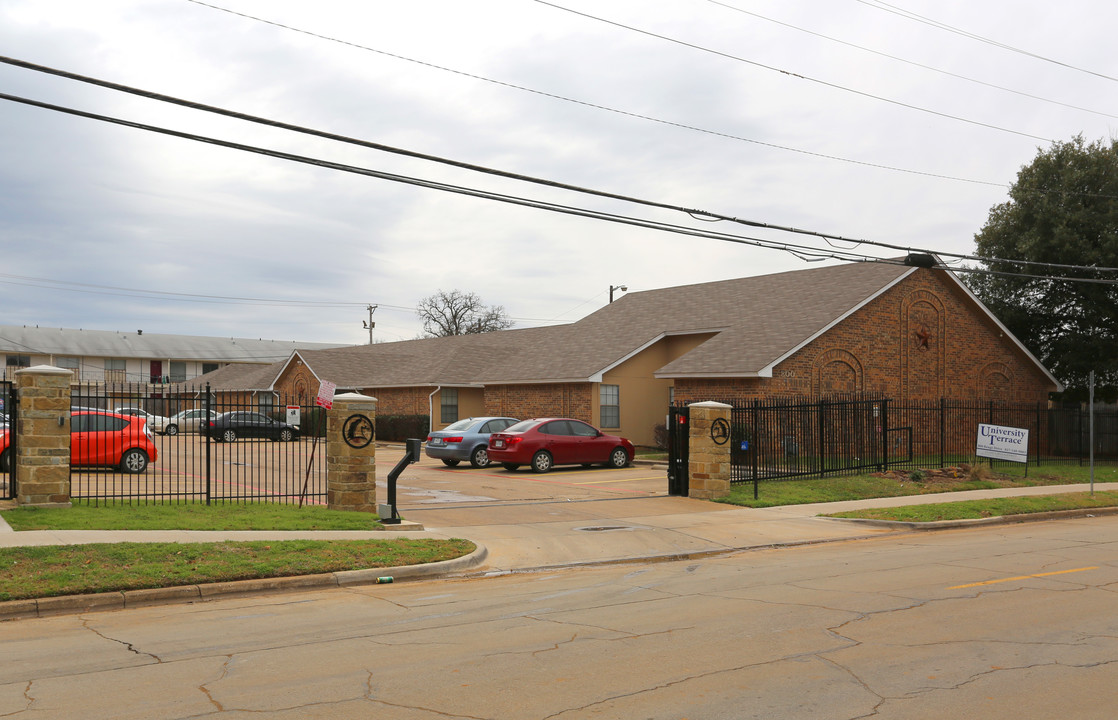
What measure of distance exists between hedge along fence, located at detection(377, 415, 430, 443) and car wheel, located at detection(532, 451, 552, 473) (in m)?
15.8

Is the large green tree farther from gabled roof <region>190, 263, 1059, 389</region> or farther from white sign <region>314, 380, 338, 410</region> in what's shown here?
white sign <region>314, 380, 338, 410</region>

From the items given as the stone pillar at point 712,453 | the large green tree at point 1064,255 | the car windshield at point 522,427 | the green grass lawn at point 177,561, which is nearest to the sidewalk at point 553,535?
the green grass lawn at point 177,561

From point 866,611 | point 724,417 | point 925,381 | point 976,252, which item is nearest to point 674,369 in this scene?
point 925,381

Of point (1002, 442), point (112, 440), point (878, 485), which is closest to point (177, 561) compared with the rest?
point (112, 440)

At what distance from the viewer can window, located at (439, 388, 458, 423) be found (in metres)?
41.4

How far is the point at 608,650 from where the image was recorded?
23.4 ft

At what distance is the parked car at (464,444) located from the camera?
26.6 meters

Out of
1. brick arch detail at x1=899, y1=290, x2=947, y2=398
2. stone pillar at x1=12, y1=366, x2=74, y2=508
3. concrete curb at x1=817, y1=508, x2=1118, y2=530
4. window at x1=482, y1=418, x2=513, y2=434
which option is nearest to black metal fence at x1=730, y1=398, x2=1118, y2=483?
brick arch detail at x1=899, y1=290, x2=947, y2=398

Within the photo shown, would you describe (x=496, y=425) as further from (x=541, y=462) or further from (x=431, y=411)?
(x=431, y=411)

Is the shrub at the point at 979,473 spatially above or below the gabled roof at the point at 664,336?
below

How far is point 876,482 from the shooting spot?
22000mm

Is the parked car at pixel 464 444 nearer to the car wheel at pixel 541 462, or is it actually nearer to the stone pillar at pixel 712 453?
the car wheel at pixel 541 462

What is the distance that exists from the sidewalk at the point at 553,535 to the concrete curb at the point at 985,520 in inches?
2.6

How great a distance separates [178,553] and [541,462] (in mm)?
15080
